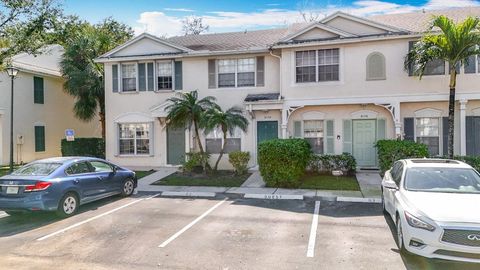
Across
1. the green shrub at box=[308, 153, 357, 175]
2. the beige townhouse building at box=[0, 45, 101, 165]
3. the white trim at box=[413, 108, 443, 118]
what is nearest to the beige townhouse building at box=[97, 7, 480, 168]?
the white trim at box=[413, 108, 443, 118]

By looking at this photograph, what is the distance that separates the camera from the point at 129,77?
19422 millimetres

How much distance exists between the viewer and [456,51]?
39.7 ft

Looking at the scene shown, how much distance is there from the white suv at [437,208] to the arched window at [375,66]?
823cm

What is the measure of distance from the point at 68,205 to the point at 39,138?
16.3 meters

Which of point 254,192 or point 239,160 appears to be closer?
point 254,192

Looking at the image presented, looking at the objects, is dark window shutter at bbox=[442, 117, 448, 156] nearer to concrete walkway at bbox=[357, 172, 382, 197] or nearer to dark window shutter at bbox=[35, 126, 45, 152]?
concrete walkway at bbox=[357, 172, 382, 197]

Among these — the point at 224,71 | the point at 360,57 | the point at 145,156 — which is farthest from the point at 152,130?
the point at 360,57

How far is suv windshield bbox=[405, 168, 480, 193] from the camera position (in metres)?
7.01

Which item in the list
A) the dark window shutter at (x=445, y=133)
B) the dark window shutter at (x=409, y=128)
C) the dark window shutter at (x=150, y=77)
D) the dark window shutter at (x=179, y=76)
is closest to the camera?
the dark window shutter at (x=445, y=133)

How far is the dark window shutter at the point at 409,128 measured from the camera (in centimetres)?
1588

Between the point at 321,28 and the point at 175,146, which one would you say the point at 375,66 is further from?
the point at 175,146

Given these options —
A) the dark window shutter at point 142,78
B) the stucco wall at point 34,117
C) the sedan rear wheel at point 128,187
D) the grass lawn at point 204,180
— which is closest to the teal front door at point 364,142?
the grass lawn at point 204,180

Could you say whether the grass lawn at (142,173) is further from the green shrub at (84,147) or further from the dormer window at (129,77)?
the green shrub at (84,147)

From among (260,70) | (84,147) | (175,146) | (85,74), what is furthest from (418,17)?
(84,147)
